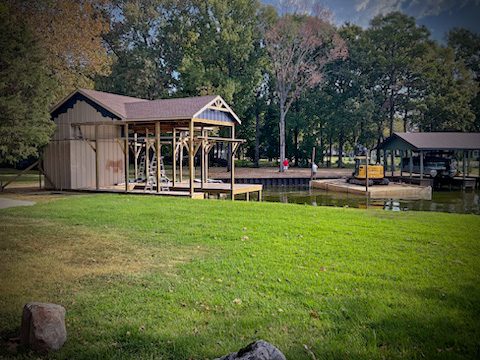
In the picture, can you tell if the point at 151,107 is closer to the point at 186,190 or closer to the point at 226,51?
the point at 186,190

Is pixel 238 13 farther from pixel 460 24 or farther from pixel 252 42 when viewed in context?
pixel 460 24

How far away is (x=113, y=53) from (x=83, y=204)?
24540 millimetres

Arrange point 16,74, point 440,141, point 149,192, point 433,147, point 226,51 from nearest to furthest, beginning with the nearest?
1. point 16,74
2. point 149,192
3. point 433,147
4. point 440,141
5. point 226,51

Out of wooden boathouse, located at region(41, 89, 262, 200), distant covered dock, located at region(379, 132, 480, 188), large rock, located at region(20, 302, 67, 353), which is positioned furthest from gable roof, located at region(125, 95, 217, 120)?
distant covered dock, located at region(379, 132, 480, 188)

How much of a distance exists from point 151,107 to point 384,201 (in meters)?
10.7

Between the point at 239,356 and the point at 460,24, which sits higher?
the point at 460,24

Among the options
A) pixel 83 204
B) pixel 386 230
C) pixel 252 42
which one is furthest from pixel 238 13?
pixel 386 230

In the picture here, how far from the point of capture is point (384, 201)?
59.0ft

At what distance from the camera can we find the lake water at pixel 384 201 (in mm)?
15867

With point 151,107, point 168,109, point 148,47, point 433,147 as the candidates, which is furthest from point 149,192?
point 148,47

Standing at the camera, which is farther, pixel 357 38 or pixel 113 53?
pixel 357 38

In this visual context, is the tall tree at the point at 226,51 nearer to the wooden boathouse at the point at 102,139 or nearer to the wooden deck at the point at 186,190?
the wooden boathouse at the point at 102,139

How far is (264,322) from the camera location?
3330 millimetres

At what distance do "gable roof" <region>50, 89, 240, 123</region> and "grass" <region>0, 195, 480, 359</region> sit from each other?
6399mm
